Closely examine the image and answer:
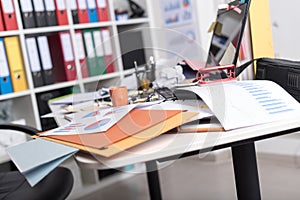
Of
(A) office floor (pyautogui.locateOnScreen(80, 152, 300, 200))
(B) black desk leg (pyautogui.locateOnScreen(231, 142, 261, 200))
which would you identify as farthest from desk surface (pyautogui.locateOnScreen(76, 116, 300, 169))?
(A) office floor (pyautogui.locateOnScreen(80, 152, 300, 200))

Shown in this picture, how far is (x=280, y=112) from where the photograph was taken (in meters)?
0.86

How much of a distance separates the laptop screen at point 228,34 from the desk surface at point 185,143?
18.0 inches

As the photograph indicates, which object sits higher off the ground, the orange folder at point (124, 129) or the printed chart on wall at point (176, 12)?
the printed chart on wall at point (176, 12)

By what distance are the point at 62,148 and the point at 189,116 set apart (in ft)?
0.96

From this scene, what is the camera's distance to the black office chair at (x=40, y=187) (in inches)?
48.7

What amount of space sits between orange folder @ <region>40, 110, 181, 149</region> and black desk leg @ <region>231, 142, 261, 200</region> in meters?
0.22

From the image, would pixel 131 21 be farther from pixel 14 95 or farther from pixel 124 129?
pixel 124 129

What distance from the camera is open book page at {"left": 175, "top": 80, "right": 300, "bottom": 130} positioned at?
2.74ft

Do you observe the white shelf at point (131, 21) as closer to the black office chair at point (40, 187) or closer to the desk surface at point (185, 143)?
the black office chair at point (40, 187)

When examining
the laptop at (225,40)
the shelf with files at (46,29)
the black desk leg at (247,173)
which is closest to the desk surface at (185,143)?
the black desk leg at (247,173)

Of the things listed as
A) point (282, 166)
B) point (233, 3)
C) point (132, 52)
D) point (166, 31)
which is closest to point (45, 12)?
point (132, 52)

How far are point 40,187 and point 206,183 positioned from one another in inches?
54.1

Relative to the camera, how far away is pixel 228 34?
1440 mm

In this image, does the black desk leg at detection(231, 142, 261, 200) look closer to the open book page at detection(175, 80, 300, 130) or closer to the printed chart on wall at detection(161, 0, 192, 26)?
the open book page at detection(175, 80, 300, 130)
